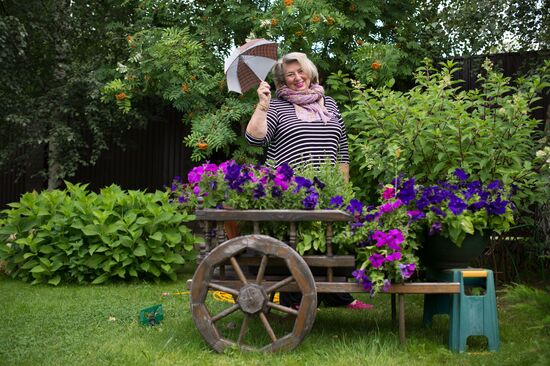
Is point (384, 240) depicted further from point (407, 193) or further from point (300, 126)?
point (300, 126)

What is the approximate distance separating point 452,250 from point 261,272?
3.33 ft

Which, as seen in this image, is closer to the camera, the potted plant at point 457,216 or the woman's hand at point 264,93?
the potted plant at point 457,216

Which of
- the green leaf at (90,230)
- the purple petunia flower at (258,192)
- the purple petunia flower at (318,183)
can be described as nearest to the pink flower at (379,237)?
the purple petunia flower at (318,183)

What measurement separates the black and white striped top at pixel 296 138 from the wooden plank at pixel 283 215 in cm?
82

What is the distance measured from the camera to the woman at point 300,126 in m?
3.83

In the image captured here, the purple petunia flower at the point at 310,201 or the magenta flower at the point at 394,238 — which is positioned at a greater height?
the purple petunia flower at the point at 310,201

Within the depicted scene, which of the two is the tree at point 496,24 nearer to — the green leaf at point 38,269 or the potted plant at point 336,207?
the potted plant at point 336,207

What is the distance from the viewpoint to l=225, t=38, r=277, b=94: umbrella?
3857 millimetres

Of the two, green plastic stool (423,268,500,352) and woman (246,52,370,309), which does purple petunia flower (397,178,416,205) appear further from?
woman (246,52,370,309)

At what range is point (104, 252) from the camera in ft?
18.5

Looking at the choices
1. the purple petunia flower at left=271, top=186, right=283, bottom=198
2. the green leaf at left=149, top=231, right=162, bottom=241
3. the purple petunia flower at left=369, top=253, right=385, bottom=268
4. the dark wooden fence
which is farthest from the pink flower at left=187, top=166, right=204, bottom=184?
the dark wooden fence

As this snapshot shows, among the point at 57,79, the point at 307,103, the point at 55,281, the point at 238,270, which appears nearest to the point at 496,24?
the point at 307,103

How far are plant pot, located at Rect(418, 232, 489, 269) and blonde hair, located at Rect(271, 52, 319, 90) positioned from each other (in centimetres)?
130

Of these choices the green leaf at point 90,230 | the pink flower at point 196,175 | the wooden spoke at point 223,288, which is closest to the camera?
the wooden spoke at point 223,288
